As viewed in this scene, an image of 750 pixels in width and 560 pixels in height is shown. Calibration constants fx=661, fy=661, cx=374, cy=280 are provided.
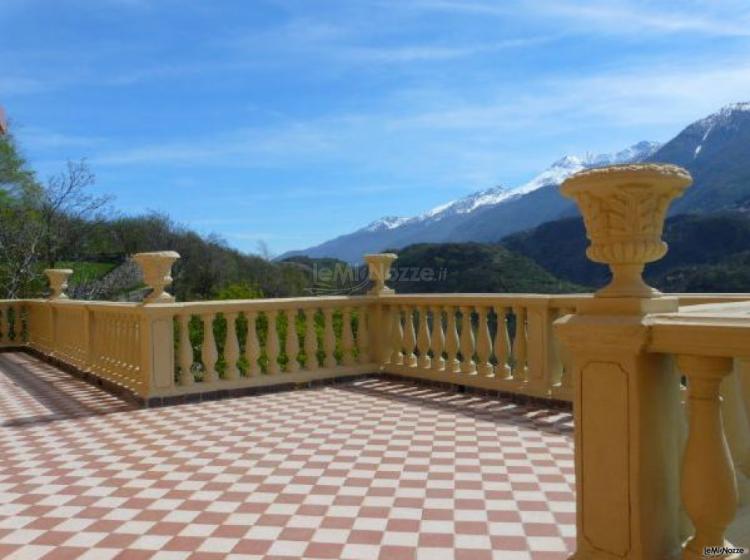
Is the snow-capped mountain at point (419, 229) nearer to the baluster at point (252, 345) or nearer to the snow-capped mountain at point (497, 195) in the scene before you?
the snow-capped mountain at point (497, 195)

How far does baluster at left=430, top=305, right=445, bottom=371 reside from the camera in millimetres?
6613

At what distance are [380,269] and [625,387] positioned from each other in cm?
568

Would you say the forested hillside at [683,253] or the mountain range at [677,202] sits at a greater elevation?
the mountain range at [677,202]

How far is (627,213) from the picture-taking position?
1.93 meters

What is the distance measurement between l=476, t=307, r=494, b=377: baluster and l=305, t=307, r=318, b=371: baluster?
1848 millimetres

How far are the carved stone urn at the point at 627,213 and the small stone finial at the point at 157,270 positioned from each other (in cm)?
485

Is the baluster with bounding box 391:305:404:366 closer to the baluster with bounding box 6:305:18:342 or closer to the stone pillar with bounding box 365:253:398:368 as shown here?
the stone pillar with bounding box 365:253:398:368

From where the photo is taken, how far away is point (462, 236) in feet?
283

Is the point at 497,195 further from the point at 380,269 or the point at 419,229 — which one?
the point at 380,269

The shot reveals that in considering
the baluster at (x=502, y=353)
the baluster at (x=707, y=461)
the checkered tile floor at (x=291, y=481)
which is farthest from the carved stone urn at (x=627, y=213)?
the baluster at (x=502, y=353)

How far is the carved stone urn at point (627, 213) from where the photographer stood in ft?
6.31

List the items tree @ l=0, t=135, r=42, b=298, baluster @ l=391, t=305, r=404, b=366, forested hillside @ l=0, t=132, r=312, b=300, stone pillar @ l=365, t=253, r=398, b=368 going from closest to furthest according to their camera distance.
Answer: baluster @ l=391, t=305, r=404, b=366 → stone pillar @ l=365, t=253, r=398, b=368 → tree @ l=0, t=135, r=42, b=298 → forested hillside @ l=0, t=132, r=312, b=300

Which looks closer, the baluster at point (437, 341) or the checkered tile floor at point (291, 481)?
the checkered tile floor at point (291, 481)

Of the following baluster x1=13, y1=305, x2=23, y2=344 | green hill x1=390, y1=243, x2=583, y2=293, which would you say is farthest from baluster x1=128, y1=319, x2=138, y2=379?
green hill x1=390, y1=243, x2=583, y2=293
